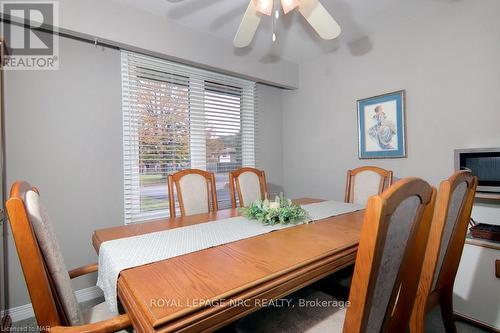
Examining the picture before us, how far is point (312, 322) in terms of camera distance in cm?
103

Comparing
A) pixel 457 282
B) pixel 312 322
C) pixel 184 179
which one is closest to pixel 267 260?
pixel 312 322

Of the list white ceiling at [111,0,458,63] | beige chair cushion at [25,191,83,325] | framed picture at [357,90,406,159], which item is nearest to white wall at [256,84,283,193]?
white ceiling at [111,0,458,63]

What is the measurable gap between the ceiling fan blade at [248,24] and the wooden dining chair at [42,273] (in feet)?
4.79

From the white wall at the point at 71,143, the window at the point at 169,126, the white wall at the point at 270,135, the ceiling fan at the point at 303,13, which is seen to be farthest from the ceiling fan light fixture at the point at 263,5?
the white wall at the point at 270,135

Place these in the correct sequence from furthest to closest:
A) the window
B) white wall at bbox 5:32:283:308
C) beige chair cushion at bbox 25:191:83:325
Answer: the window → white wall at bbox 5:32:283:308 → beige chair cushion at bbox 25:191:83:325

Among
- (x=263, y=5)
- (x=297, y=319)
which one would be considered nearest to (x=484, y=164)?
(x=297, y=319)

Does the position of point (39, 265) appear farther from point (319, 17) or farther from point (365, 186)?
point (365, 186)

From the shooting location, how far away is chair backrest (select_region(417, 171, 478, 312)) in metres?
0.94

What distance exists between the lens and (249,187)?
2379 mm

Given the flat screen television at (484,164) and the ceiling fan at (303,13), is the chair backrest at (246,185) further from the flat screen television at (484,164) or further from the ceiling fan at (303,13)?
the flat screen television at (484,164)

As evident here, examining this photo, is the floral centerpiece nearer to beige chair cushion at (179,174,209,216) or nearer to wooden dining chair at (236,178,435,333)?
wooden dining chair at (236,178,435,333)

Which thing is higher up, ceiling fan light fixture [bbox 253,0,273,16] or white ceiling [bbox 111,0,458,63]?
white ceiling [bbox 111,0,458,63]

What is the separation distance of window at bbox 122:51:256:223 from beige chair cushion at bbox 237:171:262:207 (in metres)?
0.59

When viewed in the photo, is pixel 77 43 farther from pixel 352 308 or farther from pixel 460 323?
pixel 460 323
